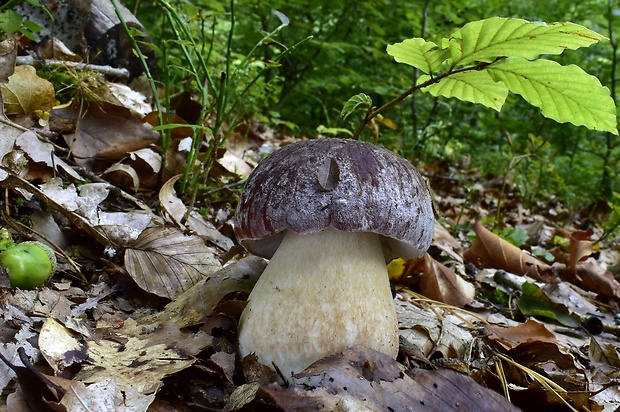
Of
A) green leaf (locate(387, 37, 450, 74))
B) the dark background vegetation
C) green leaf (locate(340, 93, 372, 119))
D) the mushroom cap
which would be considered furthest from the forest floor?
the dark background vegetation

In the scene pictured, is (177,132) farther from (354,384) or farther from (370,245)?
(354,384)

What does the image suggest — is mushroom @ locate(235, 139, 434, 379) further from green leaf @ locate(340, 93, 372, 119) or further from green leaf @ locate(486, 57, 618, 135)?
green leaf @ locate(486, 57, 618, 135)

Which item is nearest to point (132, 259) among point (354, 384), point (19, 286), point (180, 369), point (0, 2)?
point (19, 286)

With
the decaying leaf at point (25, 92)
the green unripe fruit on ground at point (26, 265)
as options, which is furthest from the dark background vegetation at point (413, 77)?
the green unripe fruit on ground at point (26, 265)

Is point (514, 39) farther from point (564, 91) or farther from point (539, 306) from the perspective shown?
point (539, 306)

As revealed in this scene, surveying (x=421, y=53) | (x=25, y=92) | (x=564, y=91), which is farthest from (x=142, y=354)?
(x=564, y=91)

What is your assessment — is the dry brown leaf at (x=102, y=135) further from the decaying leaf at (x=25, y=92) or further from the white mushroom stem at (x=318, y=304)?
the white mushroom stem at (x=318, y=304)
